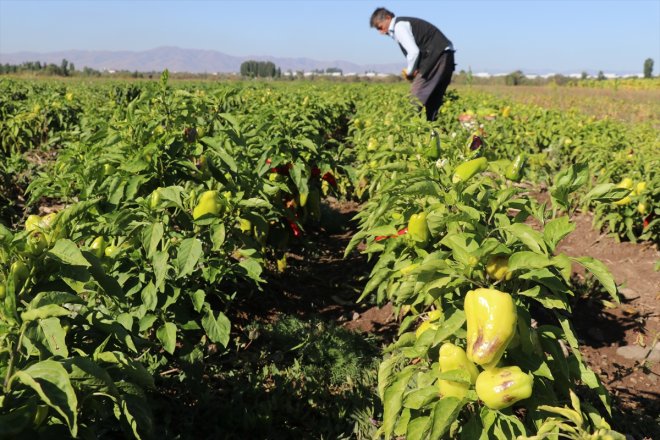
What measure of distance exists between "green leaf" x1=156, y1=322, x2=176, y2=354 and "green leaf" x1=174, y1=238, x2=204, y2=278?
288mm

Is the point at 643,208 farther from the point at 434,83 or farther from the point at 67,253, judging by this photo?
the point at 67,253

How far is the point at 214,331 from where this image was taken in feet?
8.70

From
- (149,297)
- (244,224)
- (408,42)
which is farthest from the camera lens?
(408,42)

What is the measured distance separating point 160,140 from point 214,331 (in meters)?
1.04

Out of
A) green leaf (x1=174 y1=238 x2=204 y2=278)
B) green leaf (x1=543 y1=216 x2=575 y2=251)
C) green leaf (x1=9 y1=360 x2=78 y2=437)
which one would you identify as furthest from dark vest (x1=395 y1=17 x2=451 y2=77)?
green leaf (x1=9 y1=360 x2=78 y2=437)

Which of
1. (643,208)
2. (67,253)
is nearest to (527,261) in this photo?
(67,253)

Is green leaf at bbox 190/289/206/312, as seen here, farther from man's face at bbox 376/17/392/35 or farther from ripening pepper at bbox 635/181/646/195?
man's face at bbox 376/17/392/35

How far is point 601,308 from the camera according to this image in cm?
396

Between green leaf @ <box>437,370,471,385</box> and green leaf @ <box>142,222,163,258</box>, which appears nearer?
green leaf @ <box>437,370,471,385</box>

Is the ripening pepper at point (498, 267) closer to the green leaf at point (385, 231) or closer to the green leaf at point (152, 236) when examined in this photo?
the green leaf at point (385, 231)

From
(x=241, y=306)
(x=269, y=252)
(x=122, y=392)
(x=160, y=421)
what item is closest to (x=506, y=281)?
(x=122, y=392)

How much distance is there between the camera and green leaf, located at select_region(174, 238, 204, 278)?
7.72 ft

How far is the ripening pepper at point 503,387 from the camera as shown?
5.39 ft

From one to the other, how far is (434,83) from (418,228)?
5.38 metres
